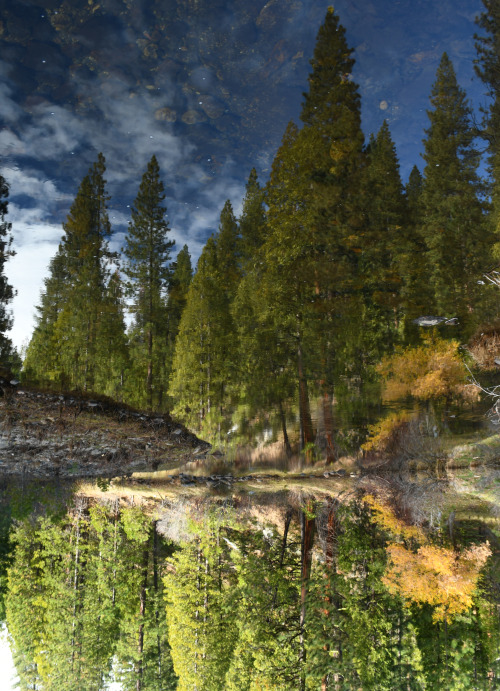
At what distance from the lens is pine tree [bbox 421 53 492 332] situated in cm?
1452

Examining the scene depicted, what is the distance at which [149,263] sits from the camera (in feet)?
68.2

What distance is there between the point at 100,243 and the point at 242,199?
471 inches

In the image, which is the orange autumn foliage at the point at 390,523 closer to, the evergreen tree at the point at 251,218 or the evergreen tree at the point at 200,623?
the evergreen tree at the point at 200,623

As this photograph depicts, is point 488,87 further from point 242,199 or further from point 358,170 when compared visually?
point 242,199

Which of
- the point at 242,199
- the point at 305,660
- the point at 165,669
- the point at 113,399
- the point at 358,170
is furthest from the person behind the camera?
the point at 242,199

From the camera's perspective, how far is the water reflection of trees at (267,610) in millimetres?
10320

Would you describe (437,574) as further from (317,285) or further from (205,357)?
(205,357)

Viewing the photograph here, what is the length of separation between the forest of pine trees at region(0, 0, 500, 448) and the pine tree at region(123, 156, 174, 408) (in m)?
0.58

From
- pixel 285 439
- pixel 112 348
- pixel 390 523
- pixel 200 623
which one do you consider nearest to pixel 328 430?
pixel 285 439

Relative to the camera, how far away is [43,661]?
1526 cm

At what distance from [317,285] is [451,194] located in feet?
26.0

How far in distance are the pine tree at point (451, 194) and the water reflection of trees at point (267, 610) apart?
9.77m

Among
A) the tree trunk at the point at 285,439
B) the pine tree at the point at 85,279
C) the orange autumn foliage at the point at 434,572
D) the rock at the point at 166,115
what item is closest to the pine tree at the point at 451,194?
the tree trunk at the point at 285,439

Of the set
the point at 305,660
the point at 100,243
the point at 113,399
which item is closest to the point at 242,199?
the point at 100,243
